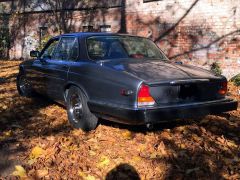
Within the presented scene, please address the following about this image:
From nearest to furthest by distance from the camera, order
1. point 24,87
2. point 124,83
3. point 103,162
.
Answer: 1. point 103,162
2. point 124,83
3. point 24,87

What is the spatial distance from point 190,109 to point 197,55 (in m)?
7.53

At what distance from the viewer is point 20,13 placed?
20609mm

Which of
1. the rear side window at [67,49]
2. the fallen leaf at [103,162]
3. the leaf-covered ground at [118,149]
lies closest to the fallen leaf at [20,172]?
the leaf-covered ground at [118,149]

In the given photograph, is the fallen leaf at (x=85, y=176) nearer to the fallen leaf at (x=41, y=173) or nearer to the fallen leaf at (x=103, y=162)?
the fallen leaf at (x=103, y=162)

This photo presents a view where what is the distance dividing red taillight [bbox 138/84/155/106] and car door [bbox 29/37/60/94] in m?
2.69

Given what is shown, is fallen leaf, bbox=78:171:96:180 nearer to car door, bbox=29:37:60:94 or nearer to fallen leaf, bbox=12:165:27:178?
fallen leaf, bbox=12:165:27:178

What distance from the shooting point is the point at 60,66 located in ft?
20.7

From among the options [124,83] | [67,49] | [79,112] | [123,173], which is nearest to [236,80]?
[67,49]

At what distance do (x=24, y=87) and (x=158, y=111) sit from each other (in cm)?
438

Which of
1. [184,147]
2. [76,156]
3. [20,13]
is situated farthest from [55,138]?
[20,13]

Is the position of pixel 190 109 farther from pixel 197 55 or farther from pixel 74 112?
pixel 197 55

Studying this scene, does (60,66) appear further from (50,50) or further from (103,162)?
(103,162)

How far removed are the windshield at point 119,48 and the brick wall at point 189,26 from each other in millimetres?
5492

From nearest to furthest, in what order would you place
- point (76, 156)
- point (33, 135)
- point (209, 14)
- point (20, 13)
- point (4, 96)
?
point (76, 156), point (33, 135), point (4, 96), point (209, 14), point (20, 13)
